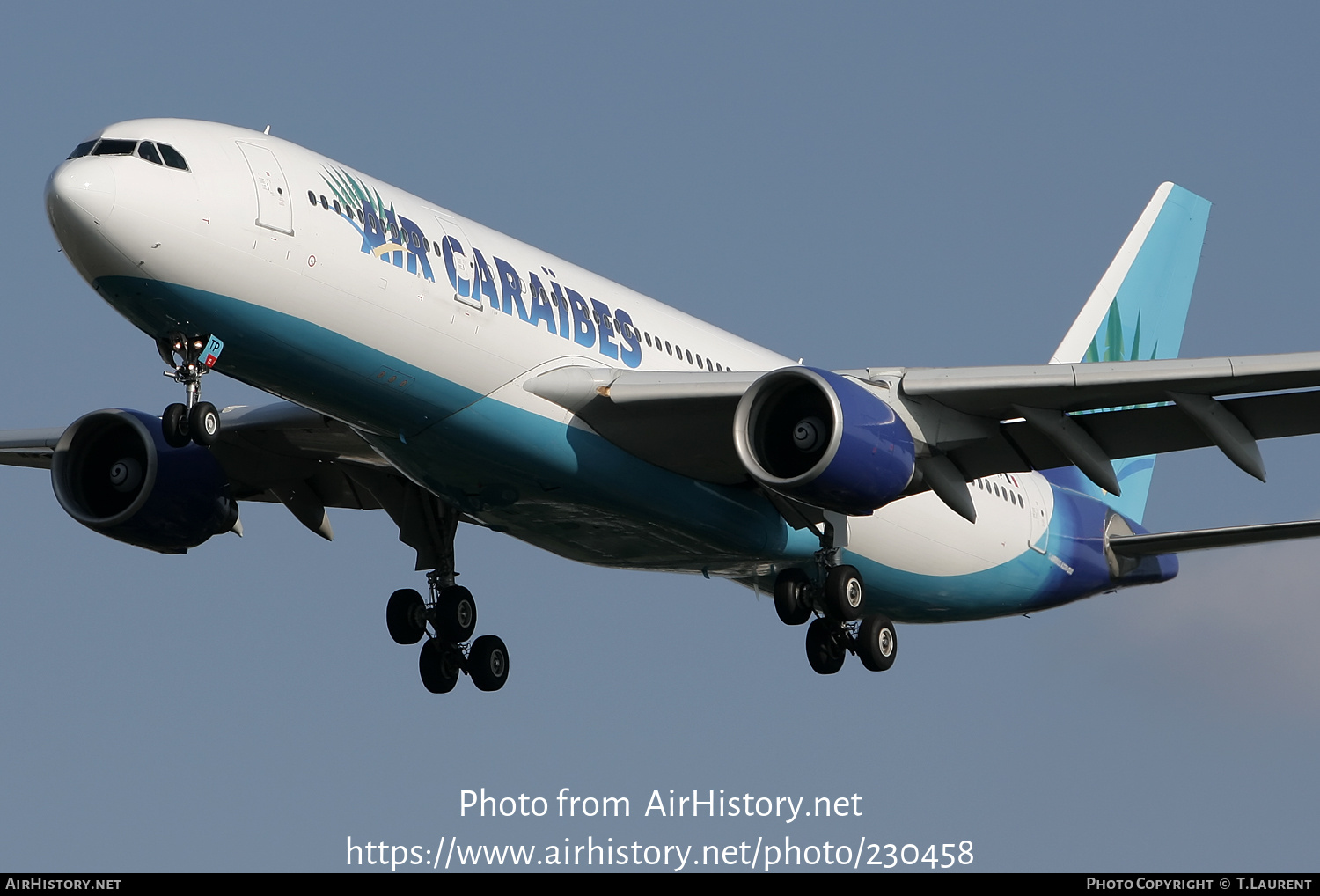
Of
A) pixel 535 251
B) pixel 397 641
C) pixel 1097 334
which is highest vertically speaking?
pixel 1097 334

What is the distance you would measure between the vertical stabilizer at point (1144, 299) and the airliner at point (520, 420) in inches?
251

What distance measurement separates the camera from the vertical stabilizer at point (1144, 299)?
37.7 meters

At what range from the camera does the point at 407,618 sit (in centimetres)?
2920

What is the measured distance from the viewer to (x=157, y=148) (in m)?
21.2

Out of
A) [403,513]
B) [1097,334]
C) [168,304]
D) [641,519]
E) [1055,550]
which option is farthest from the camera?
[1097,334]

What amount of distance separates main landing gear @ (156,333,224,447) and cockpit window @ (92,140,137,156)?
7.10 feet

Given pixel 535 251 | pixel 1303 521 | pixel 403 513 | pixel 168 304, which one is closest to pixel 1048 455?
pixel 1303 521

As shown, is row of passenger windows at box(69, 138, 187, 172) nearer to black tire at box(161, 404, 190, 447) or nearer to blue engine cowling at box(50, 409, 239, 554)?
black tire at box(161, 404, 190, 447)

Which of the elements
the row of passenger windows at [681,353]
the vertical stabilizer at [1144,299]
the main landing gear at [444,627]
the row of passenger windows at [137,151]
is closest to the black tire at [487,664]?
the main landing gear at [444,627]

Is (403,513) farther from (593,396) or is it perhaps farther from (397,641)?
(593,396)

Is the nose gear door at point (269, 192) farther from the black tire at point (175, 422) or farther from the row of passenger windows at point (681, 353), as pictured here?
the row of passenger windows at point (681, 353)

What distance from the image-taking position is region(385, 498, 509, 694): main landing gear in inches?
1151

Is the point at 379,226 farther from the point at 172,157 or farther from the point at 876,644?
the point at 876,644

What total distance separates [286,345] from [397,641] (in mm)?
8640
